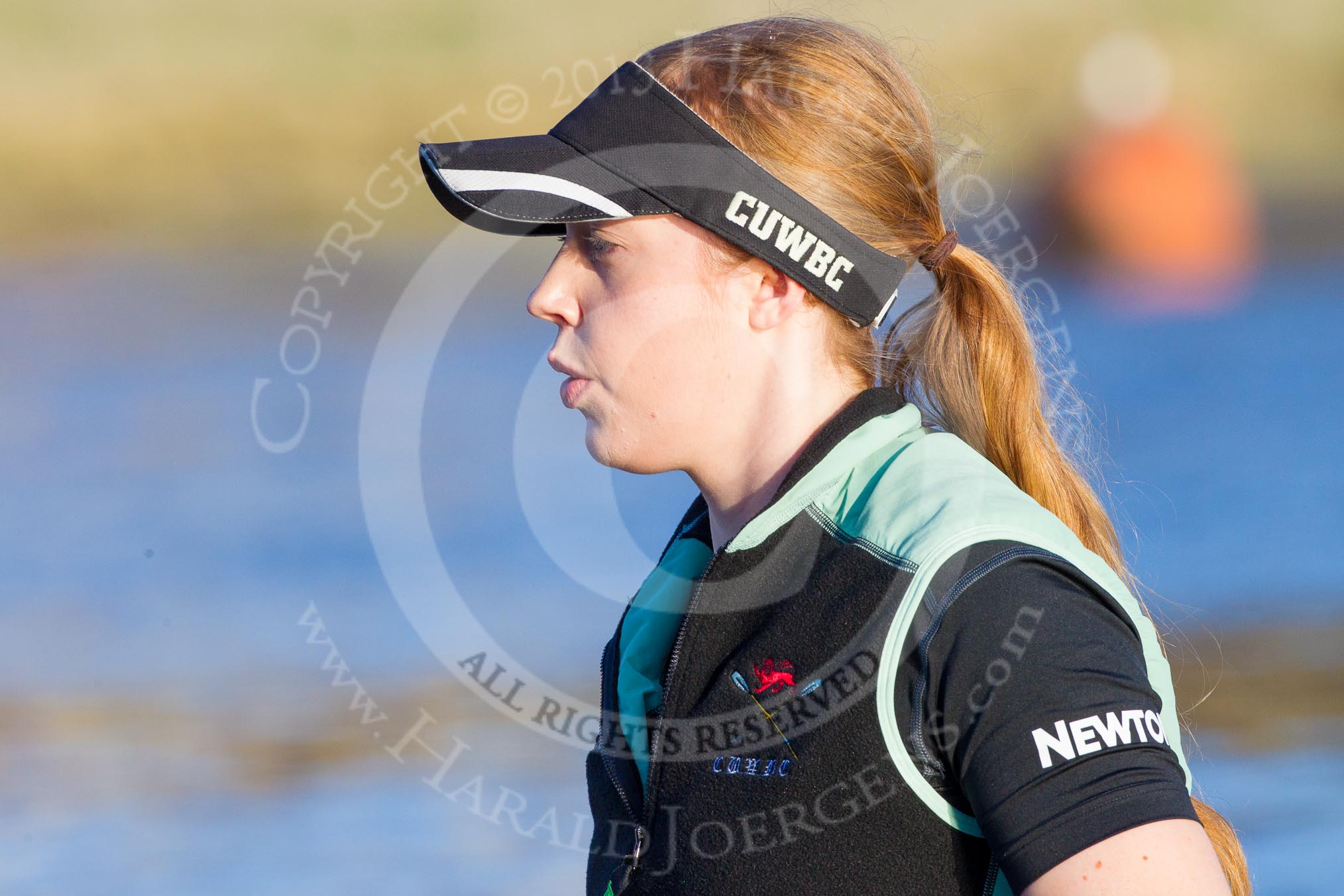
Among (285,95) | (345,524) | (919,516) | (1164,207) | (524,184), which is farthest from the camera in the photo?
(1164,207)

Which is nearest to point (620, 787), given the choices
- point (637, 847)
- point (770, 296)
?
point (637, 847)

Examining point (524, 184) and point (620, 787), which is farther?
point (524, 184)

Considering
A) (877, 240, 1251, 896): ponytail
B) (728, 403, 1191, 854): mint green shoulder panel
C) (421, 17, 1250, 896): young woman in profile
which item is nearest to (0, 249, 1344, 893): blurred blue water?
(877, 240, 1251, 896): ponytail

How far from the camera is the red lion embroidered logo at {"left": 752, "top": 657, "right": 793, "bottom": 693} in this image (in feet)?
→ 5.25

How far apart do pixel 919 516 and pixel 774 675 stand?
25 cm

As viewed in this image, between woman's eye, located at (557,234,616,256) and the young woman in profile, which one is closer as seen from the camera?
the young woman in profile

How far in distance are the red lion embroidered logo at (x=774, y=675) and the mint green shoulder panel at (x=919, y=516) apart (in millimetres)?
155

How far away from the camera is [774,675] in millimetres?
1620

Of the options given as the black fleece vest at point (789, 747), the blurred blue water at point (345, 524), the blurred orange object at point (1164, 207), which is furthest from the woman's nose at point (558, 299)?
the blurred orange object at point (1164, 207)

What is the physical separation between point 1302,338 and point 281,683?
24.5 feet

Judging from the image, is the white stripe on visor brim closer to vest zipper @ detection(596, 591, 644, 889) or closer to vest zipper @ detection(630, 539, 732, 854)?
Result: vest zipper @ detection(630, 539, 732, 854)

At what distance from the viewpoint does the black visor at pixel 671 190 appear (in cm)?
181

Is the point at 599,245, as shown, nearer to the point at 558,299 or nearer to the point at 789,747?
the point at 558,299

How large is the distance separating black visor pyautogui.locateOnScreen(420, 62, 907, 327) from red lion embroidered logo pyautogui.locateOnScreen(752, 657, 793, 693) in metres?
0.51
